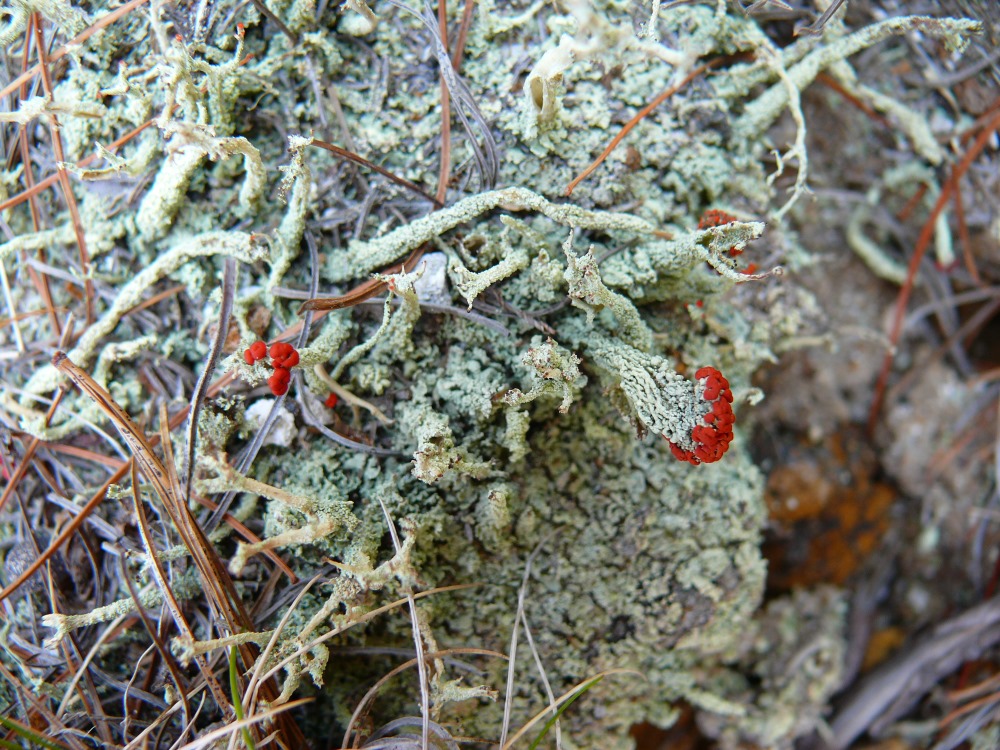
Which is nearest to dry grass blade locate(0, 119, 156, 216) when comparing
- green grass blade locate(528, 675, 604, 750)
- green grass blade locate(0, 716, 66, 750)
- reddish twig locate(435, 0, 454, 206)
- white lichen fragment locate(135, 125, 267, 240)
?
white lichen fragment locate(135, 125, 267, 240)

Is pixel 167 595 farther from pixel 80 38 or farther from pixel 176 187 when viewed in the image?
pixel 80 38

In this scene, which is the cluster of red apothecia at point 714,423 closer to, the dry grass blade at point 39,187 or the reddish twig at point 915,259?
the reddish twig at point 915,259

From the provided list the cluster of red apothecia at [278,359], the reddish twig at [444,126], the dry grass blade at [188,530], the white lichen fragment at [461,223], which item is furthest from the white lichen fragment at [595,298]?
the dry grass blade at [188,530]

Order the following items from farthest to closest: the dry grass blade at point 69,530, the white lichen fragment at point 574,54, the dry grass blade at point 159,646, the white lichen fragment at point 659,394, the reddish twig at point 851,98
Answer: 1. the reddish twig at point 851,98
2. the dry grass blade at point 69,530
3. the dry grass blade at point 159,646
4. the white lichen fragment at point 659,394
5. the white lichen fragment at point 574,54

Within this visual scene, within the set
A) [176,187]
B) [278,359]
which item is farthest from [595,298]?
[176,187]

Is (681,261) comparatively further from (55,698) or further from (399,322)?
(55,698)

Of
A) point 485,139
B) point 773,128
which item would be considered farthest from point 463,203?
point 773,128
